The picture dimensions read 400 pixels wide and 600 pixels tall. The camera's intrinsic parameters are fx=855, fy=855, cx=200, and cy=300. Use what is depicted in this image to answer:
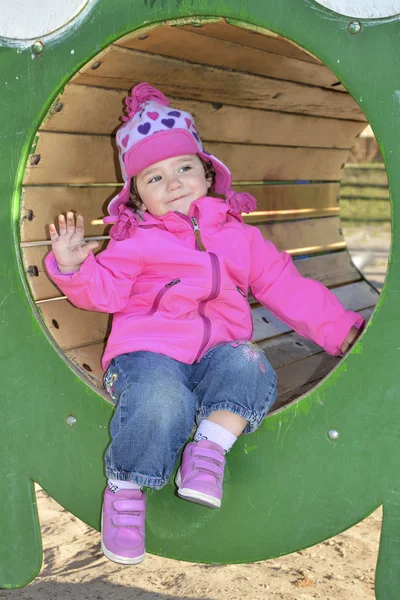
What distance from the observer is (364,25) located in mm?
1814

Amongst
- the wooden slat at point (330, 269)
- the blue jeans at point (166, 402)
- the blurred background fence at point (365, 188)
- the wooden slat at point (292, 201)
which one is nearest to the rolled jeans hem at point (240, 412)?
the blue jeans at point (166, 402)

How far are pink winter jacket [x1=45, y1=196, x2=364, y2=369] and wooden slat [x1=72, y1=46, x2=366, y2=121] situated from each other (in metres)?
0.42

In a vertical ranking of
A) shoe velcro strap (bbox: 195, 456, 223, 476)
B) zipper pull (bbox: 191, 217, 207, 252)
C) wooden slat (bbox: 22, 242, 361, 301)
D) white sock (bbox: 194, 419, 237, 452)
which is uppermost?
wooden slat (bbox: 22, 242, 361, 301)

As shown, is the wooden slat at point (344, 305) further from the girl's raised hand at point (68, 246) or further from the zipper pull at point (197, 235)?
the girl's raised hand at point (68, 246)

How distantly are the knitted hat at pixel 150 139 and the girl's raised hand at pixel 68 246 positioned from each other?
Answer: 133 mm

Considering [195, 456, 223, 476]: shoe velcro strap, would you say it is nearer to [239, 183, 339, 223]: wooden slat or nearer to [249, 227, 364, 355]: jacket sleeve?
[249, 227, 364, 355]: jacket sleeve

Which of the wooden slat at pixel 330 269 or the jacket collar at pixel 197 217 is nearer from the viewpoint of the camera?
the jacket collar at pixel 197 217

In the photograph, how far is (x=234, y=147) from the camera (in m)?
3.27

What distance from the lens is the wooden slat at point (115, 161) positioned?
7.91 feet

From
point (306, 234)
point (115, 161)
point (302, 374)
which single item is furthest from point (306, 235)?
point (115, 161)

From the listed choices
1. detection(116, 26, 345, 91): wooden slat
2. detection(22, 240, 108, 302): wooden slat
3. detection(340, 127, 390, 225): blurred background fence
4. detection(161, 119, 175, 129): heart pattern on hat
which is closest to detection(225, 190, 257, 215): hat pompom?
detection(161, 119, 175, 129): heart pattern on hat

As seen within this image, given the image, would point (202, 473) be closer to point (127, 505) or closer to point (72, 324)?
point (127, 505)

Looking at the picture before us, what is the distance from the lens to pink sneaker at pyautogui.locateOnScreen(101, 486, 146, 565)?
2.02 meters

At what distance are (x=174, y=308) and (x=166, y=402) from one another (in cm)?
33
